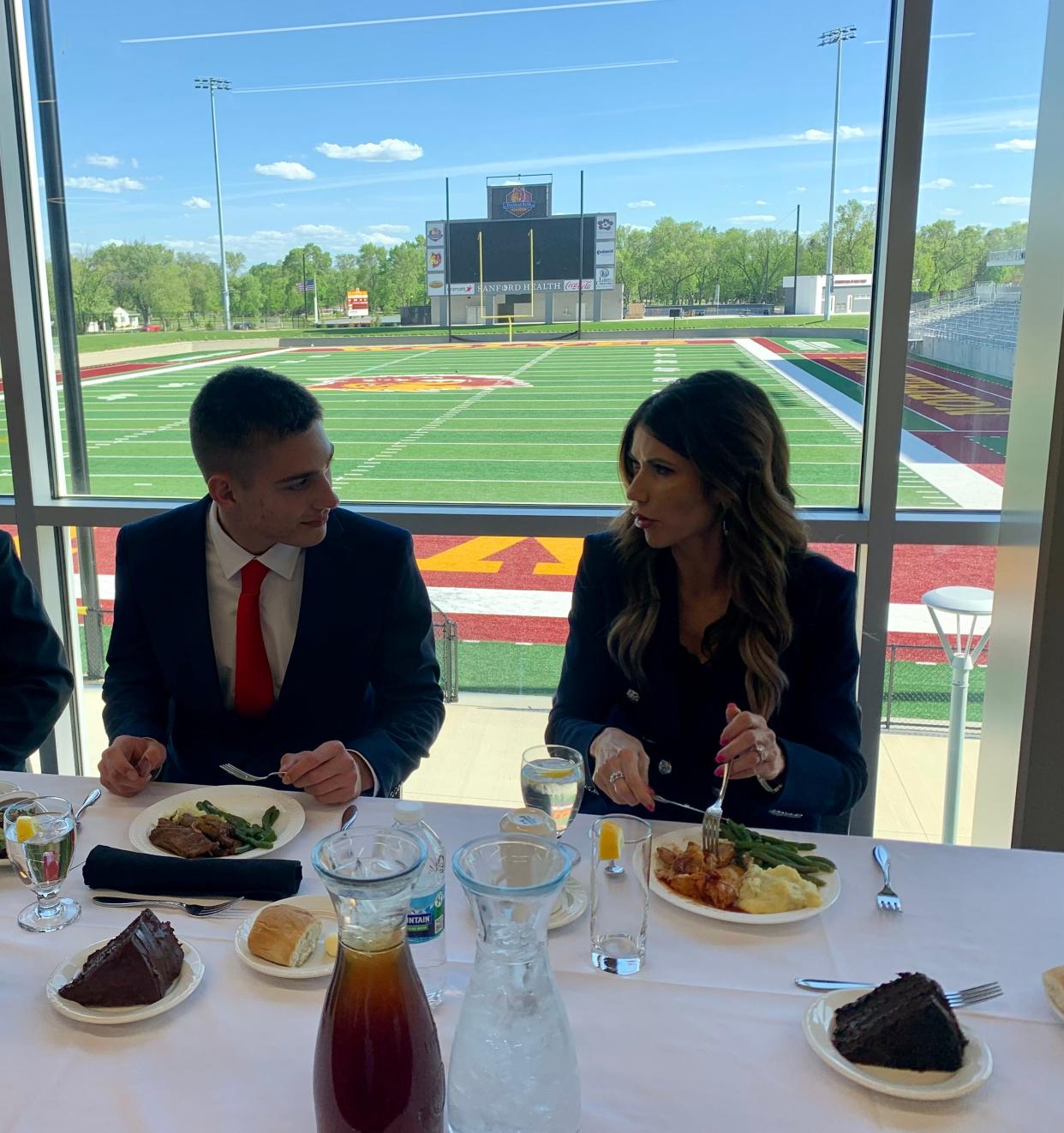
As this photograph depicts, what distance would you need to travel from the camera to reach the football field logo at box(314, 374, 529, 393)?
318 cm

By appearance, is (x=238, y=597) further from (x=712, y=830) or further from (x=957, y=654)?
(x=957, y=654)

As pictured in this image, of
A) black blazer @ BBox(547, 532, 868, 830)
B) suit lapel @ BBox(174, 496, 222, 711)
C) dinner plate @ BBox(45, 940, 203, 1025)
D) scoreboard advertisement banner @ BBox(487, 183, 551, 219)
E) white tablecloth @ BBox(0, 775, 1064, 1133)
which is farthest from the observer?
scoreboard advertisement banner @ BBox(487, 183, 551, 219)

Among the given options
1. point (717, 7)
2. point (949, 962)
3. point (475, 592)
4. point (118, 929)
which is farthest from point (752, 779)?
point (717, 7)

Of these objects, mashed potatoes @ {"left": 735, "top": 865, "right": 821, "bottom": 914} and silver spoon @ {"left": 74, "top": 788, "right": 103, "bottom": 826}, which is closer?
mashed potatoes @ {"left": 735, "top": 865, "right": 821, "bottom": 914}

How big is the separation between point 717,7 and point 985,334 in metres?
1.22

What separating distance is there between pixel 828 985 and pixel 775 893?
162mm

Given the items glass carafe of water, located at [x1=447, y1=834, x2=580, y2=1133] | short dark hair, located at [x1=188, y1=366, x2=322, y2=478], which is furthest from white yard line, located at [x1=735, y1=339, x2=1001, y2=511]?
glass carafe of water, located at [x1=447, y1=834, x2=580, y2=1133]

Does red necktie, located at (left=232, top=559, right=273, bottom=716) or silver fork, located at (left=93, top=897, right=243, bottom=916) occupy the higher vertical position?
red necktie, located at (left=232, top=559, right=273, bottom=716)

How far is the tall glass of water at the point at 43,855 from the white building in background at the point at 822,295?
8.11ft

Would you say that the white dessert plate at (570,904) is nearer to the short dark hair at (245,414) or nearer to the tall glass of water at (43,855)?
the tall glass of water at (43,855)

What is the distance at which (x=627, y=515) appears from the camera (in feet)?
6.50

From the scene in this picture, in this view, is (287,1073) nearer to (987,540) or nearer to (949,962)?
(949,962)

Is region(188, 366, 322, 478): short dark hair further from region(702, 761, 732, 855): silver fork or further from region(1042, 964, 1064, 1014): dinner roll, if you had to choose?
region(1042, 964, 1064, 1014): dinner roll

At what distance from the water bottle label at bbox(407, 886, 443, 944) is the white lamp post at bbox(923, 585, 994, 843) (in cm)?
213
